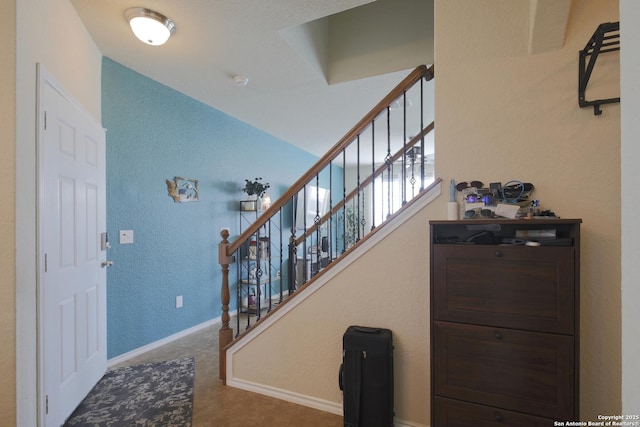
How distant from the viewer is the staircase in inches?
76.3

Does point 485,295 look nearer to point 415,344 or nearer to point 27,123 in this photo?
point 415,344

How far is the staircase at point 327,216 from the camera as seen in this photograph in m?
1.94

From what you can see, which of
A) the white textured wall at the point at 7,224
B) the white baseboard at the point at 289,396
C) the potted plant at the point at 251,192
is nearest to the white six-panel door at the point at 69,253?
the white textured wall at the point at 7,224

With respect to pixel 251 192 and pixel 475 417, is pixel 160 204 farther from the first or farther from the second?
pixel 475 417

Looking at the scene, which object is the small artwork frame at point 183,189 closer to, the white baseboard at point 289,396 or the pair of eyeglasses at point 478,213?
the white baseboard at point 289,396

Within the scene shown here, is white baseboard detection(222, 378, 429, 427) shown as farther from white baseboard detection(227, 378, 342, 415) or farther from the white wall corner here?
the white wall corner

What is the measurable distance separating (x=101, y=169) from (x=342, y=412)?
2560mm

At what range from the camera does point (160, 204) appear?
3.14 metres

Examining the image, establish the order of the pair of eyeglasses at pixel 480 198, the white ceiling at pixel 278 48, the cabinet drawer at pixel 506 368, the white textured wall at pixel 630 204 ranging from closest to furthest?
1. the white textured wall at pixel 630 204
2. the cabinet drawer at pixel 506 368
3. the pair of eyeglasses at pixel 480 198
4. the white ceiling at pixel 278 48

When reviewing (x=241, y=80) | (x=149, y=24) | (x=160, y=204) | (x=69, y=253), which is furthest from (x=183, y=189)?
(x=149, y=24)

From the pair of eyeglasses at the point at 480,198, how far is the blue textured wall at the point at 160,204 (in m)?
2.88

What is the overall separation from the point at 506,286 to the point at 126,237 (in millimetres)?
3019

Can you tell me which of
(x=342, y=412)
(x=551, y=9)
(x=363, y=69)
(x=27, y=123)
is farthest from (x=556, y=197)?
(x=27, y=123)

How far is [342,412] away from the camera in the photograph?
6.31 feet
